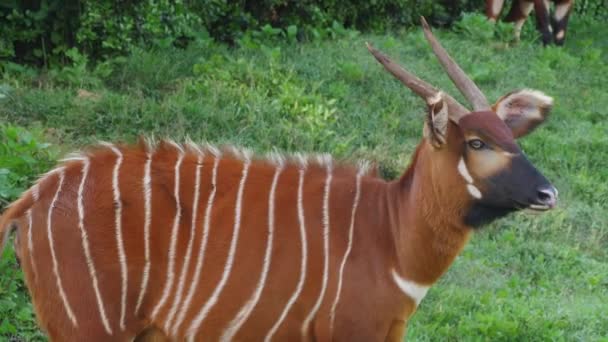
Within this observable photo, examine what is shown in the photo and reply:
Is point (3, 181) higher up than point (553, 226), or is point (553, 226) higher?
point (3, 181)

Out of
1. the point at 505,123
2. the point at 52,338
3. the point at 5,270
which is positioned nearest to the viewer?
the point at 52,338

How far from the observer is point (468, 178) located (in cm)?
394

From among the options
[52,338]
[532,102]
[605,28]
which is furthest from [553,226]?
[605,28]

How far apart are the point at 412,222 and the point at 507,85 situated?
5412 mm

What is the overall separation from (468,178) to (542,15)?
8.13 meters

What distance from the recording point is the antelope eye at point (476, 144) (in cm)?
391

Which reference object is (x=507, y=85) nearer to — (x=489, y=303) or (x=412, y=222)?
(x=489, y=303)

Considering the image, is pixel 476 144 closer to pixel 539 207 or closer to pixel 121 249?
pixel 539 207

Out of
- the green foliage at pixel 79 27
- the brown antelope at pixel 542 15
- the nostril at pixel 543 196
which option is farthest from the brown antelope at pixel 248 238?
the brown antelope at pixel 542 15

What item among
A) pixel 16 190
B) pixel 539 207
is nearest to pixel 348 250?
pixel 539 207

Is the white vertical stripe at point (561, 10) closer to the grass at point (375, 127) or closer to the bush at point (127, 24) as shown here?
the grass at point (375, 127)

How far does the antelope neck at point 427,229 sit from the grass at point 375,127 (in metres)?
1.39

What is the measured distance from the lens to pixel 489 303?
228 inches

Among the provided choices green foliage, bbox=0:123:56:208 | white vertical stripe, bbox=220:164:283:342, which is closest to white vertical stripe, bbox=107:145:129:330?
white vertical stripe, bbox=220:164:283:342
